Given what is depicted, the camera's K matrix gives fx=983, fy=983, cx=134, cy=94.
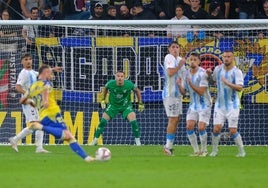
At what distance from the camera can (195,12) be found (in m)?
25.0

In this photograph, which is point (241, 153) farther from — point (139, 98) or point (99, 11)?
Result: point (99, 11)

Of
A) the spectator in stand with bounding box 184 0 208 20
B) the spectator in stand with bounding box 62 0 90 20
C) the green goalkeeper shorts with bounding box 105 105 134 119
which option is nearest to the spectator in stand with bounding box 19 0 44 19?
the spectator in stand with bounding box 62 0 90 20

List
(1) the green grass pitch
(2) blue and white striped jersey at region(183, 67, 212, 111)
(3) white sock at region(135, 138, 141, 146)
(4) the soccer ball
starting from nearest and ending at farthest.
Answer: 1. (1) the green grass pitch
2. (4) the soccer ball
3. (2) blue and white striped jersey at region(183, 67, 212, 111)
4. (3) white sock at region(135, 138, 141, 146)

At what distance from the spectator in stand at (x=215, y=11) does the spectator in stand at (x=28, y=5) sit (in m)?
4.77

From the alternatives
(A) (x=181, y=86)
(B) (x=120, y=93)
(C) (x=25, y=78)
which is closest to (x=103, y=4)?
(B) (x=120, y=93)

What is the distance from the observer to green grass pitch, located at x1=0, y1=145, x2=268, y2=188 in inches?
556

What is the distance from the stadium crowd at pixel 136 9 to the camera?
82.5 feet

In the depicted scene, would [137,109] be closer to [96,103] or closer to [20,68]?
[96,103]

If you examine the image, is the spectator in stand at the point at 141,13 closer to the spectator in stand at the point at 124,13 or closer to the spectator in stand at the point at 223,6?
the spectator in stand at the point at 124,13

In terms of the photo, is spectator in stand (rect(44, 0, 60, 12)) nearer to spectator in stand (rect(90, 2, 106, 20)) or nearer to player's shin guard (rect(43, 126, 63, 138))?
spectator in stand (rect(90, 2, 106, 20))

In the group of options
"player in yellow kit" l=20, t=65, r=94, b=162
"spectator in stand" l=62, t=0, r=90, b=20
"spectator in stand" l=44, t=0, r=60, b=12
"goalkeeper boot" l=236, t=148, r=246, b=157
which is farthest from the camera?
"spectator in stand" l=44, t=0, r=60, b=12

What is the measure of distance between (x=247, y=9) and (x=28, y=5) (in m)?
6.07

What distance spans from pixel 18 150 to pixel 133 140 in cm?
375

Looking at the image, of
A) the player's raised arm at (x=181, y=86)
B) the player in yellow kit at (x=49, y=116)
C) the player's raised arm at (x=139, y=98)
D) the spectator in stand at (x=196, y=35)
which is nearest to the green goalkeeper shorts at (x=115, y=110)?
the player's raised arm at (x=139, y=98)
